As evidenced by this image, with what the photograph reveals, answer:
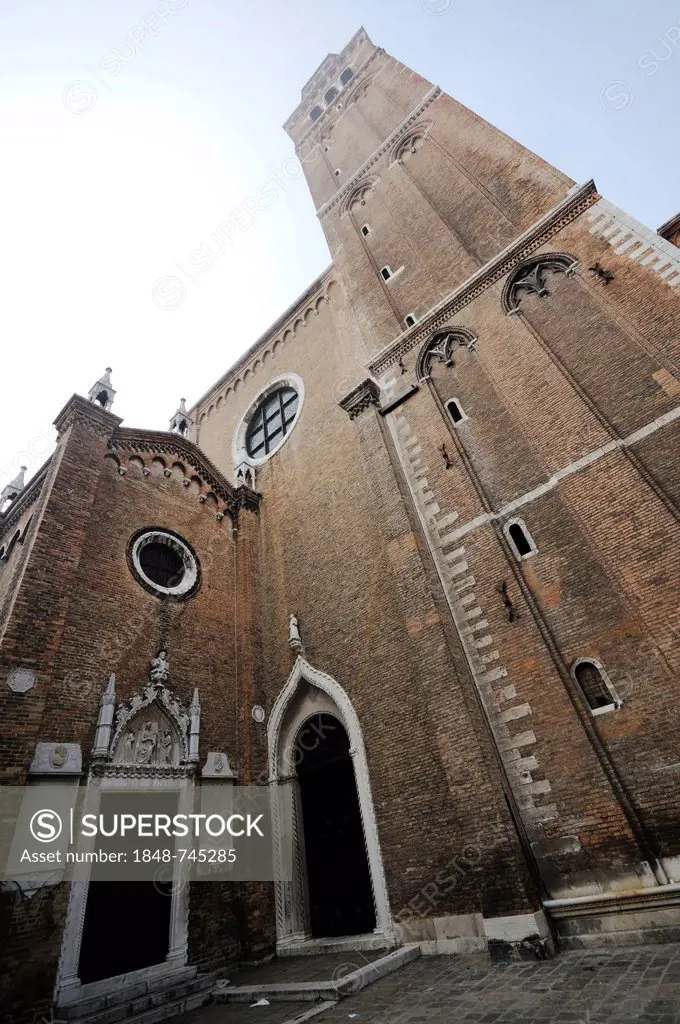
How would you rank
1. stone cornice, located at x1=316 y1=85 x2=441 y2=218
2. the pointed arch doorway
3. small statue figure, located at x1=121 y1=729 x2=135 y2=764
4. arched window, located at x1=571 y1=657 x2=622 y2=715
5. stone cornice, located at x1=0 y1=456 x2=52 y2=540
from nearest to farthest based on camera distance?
arched window, located at x1=571 y1=657 x2=622 y2=715
small statue figure, located at x1=121 y1=729 x2=135 y2=764
the pointed arch doorway
stone cornice, located at x1=0 y1=456 x2=52 y2=540
stone cornice, located at x1=316 y1=85 x2=441 y2=218

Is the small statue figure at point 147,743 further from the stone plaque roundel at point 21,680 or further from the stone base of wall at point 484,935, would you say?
the stone base of wall at point 484,935

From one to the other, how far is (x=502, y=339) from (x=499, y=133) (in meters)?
8.55

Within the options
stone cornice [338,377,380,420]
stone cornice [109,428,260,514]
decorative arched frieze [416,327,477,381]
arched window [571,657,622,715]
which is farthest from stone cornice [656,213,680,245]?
stone cornice [109,428,260,514]

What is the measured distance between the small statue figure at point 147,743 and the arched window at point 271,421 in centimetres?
981

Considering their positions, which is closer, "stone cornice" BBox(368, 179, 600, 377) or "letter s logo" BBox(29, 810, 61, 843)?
"letter s logo" BBox(29, 810, 61, 843)

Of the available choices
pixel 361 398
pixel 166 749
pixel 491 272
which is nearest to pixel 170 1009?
pixel 166 749

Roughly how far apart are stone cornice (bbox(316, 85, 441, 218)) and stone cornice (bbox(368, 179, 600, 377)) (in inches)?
429

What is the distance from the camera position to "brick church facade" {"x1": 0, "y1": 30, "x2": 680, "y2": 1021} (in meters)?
7.54

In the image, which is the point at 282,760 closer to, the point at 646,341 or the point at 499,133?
the point at 646,341

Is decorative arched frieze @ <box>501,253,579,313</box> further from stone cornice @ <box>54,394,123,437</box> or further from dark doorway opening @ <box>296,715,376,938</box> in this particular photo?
dark doorway opening @ <box>296,715,376,938</box>

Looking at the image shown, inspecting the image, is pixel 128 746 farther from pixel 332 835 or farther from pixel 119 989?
pixel 332 835

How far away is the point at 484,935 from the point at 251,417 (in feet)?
53.9

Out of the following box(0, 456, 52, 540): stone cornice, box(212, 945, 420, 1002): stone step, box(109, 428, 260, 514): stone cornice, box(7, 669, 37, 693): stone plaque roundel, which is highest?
box(109, 428, 260, 514): stone cornice

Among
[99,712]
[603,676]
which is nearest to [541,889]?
[603,676]
